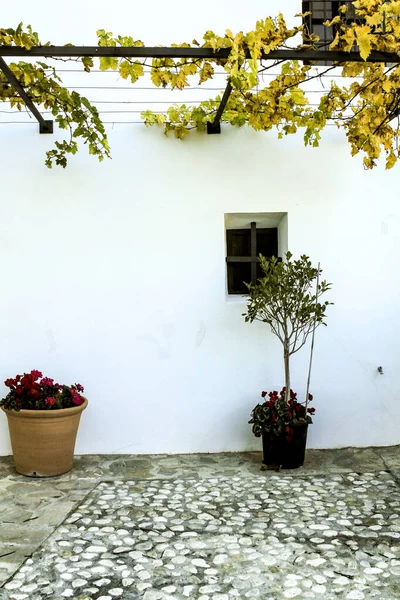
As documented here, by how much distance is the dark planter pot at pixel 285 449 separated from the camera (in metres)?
4.77

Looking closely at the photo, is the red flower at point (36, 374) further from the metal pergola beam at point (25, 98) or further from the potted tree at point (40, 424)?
the metal pergola beam at point (25, 98)

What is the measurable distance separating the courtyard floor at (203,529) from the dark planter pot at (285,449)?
0.30 feet

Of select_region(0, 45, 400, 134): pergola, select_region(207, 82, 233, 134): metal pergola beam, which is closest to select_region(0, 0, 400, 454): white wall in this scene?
select_region(207, 82, 233, 134): metal pergola beam

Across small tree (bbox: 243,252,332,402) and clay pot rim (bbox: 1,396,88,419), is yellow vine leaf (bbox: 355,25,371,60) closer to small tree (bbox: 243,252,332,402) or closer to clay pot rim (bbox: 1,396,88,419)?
small tree (bbox: 243,252,332,402)

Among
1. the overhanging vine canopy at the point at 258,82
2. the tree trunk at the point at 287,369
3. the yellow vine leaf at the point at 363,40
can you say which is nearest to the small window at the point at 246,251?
the tree trunk at the point at 287,369

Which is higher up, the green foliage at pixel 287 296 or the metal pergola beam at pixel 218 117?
the metal pergola beam at pixel 218 117

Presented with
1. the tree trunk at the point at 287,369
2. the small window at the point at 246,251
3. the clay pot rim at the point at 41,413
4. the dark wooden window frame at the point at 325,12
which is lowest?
the clay pot rim at the point at 41,413

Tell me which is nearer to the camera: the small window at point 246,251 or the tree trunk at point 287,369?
the tree trunk at point 287,369

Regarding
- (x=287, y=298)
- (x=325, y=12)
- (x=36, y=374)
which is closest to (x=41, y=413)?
(x=36, y=374)

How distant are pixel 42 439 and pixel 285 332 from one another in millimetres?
2099

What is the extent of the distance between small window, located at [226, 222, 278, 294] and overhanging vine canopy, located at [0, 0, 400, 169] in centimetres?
93

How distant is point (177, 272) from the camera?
208 inches

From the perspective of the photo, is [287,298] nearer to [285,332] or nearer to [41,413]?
[285,332]

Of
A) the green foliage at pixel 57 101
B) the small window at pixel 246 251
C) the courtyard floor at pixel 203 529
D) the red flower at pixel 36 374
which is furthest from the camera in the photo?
the small window at pixel 246 251
